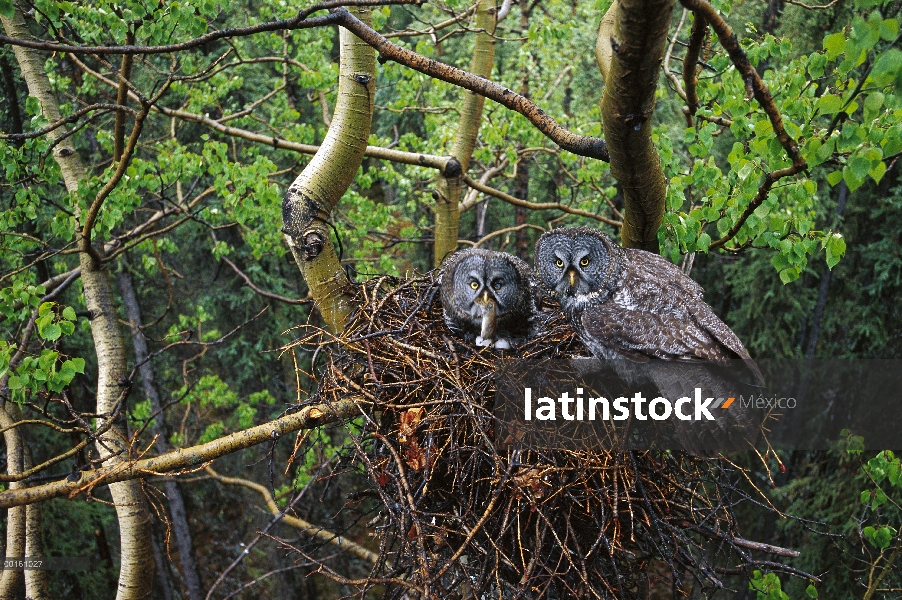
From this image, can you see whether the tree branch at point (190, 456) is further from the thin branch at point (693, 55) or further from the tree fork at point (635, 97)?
the thin branch at point (693, 55)

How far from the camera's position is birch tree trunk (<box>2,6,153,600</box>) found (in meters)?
4.73

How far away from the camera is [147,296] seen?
12.4 metres

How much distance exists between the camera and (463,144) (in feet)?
17.7

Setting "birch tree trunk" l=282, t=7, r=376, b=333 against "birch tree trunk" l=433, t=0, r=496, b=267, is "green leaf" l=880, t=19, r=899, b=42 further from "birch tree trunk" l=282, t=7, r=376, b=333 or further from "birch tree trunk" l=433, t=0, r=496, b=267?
"birch tree trunk" l=433, t=0, r=496, b=267

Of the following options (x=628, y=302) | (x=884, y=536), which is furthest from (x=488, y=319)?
(x=884, y=536)

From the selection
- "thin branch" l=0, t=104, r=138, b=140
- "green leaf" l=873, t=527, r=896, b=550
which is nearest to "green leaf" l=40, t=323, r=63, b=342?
"thin branch" l=0, t=104, r=138, b=140

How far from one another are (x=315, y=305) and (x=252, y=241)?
3610 millimetres

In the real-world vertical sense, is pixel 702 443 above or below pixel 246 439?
below

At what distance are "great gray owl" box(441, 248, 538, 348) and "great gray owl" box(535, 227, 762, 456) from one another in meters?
0.28

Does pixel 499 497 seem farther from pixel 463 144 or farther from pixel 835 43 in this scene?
pixel 463 144

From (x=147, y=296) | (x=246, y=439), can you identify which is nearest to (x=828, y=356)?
(x=246, y=439)

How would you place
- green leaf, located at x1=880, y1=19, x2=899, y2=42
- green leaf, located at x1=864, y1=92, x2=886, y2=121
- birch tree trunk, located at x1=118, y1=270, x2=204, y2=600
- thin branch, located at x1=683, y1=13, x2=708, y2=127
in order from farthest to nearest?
birch tree trunk, located at x1=118, y1=270, x2=204, y2=600, thin branch, located at x1=683, y1=13, x2=708, y2=127, green leaf, located at x1=864, y1=92, x2=886, y2=121, green leaf, located at x1=880, y1=19, x2=899, y2=42

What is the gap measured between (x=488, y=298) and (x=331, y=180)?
43.0 inches

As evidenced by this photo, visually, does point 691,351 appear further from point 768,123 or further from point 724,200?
point 768,123
